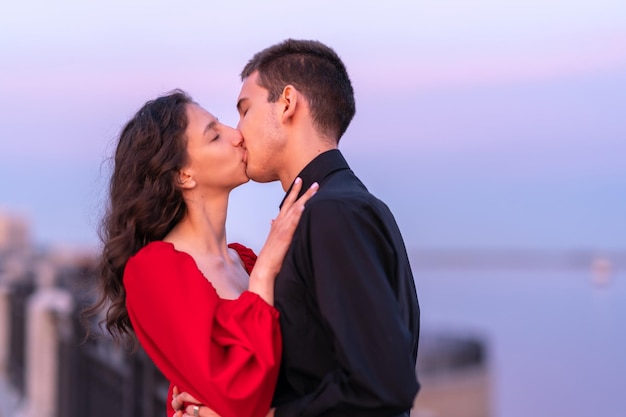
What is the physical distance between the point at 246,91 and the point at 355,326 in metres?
1.07

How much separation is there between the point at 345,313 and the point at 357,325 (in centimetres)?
5

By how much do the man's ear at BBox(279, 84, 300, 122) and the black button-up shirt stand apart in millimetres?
311

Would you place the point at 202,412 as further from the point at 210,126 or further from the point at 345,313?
the point at 210,126

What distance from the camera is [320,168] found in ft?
10.8

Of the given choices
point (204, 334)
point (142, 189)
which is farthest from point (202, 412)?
point (142, 189)

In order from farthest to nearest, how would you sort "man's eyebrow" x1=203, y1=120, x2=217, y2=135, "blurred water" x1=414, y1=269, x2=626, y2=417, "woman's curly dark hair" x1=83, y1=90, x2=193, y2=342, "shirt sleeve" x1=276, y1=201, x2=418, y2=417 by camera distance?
1. "blurred water" x1=414, y1=269, x2=626, y2=417
2. "man's eyebrow" x1=203, y1=120, x2=217, y2=135
3. "woman's curly dark hair" x1=83, y1=90, x2=193, y2=342
4. "shirt sleeve" x1=276, y1=201, x2=418, y2=417

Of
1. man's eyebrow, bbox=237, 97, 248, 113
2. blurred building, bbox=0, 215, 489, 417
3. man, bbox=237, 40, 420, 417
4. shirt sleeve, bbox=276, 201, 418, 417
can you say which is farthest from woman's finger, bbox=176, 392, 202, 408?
man's eyebrow, bbox=237, 97, 248, 113

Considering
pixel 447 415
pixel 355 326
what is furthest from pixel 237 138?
pixel 447 415

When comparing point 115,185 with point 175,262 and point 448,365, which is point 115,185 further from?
point 448,365

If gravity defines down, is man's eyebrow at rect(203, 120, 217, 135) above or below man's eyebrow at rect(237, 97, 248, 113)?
below

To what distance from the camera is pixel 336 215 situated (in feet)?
9.68

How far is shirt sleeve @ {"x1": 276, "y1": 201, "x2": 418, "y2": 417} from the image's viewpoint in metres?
2.84

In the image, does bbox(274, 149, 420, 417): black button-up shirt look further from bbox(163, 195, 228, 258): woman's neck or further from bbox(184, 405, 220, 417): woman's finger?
bbox(163, 195, 228, 258): woman's neck

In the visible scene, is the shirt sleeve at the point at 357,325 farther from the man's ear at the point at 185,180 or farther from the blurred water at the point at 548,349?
the blurred water at the point at 548,349
